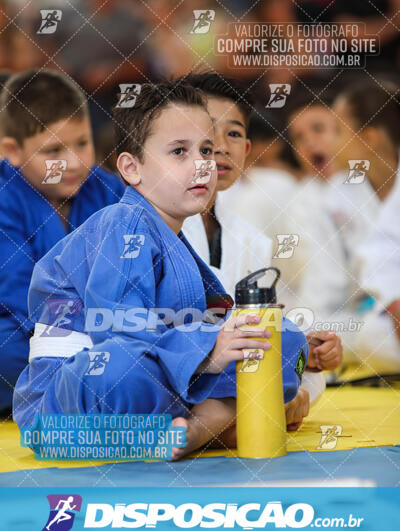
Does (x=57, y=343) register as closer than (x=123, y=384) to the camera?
No

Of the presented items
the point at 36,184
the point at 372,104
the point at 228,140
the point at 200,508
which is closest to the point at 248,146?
the point at 228,140

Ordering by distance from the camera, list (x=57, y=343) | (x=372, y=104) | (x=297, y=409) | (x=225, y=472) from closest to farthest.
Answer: (x=225, y=472)
(x=57, y=343)
(x=297, y=409)
(x=372, y=104)

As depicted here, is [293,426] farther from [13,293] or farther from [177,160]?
[13,293]

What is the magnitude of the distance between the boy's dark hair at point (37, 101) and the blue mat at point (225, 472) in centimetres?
75

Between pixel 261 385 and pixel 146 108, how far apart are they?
553mm

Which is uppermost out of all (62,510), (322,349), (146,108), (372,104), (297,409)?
(372,104)

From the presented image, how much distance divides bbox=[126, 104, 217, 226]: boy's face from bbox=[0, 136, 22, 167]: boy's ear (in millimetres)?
369

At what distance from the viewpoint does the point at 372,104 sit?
1.73m

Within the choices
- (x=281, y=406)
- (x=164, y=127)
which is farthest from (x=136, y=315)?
(x=164, y=127)

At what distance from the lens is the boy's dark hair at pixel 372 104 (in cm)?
171

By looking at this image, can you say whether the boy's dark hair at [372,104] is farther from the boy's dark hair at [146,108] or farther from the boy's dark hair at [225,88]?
the boy's dark hair at [146,108]

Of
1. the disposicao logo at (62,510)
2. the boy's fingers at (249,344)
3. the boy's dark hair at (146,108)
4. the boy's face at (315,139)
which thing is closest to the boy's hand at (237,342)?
the boy's fingers at (249,344)

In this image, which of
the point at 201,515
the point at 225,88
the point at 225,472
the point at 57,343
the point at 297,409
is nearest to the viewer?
the point at 201,515

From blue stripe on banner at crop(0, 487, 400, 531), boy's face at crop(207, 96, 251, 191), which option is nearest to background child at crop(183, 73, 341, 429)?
boy's face at crop(207, 96, 251, 191)
